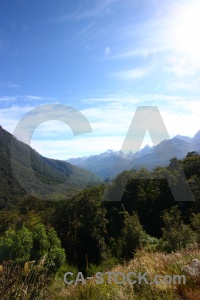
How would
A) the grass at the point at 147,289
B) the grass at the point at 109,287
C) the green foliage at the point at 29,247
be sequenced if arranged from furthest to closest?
the green foliage at the point at 29,247
the grass at the point at 147,289
the grass at the point at 109,287

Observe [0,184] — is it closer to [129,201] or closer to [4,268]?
[129,201]

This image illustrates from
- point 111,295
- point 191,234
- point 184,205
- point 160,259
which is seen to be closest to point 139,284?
point 111,295

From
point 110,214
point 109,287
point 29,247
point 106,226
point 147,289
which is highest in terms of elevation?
point 109,287

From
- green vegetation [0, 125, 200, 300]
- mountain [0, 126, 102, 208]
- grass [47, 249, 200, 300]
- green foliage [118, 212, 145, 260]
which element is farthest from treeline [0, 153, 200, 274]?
mountain [0, 126, 102, 208]

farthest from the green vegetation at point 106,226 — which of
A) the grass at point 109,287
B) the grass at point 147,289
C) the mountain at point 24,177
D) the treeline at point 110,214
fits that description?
the mountain at point 24,177

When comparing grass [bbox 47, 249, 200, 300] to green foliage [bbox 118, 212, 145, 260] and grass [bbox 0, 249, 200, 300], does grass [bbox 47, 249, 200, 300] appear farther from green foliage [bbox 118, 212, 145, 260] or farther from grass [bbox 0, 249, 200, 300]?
green foliage [bbox 118, 212, 145, 260]

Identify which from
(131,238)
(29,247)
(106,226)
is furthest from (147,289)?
(106,226)

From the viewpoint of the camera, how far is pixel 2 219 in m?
36.2

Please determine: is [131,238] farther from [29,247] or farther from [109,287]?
[109,287]

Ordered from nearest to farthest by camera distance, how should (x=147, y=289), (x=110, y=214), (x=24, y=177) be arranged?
(x=147, y=289)
(x=110, y=214)
(x=24, y=177)

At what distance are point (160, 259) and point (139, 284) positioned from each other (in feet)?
2.92

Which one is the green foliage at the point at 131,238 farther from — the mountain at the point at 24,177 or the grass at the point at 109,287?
the mountain at the point at 24,177

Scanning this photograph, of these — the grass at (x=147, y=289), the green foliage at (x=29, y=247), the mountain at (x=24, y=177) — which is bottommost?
the green foliage at (x=29, y=247)

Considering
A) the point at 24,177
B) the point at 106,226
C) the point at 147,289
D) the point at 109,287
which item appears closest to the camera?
the point at 147,289
